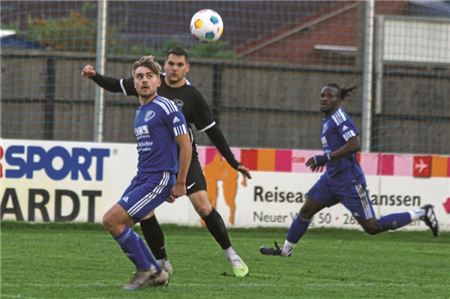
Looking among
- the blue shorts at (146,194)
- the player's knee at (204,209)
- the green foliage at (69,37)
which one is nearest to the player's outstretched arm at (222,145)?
the player's knee at (204,209)

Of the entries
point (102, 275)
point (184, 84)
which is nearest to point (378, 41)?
point (184, 84)

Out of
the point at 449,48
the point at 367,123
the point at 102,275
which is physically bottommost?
the point at 102,275

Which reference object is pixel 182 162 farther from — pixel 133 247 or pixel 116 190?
pixel 116 190

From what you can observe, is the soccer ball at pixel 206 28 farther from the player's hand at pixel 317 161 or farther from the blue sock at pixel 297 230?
the blue sock at pixel 297 230

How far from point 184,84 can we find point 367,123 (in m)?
7.77

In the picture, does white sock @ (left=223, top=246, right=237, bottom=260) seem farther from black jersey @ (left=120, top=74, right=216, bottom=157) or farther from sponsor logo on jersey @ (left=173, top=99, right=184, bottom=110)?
sponsor logo on jersey @ (left=173, top=99, right=184, bottom=110)

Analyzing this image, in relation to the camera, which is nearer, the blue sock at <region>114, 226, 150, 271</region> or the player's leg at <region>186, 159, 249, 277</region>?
the blue sock at <region>114, 226, 150, 271</region>

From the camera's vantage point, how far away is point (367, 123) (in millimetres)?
19203

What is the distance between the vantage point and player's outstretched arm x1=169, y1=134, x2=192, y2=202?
10.1 m

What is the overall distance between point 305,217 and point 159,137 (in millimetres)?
4116

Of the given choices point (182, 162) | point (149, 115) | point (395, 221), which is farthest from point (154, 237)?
point (395, 221)

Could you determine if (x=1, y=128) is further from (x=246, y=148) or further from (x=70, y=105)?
(x=246, y=148)

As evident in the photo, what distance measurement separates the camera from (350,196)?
1370 cm

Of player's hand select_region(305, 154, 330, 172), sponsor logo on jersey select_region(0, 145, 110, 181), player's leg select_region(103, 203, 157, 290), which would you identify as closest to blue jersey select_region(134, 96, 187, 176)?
player's leg select_region(103, 203, 157, 290)
